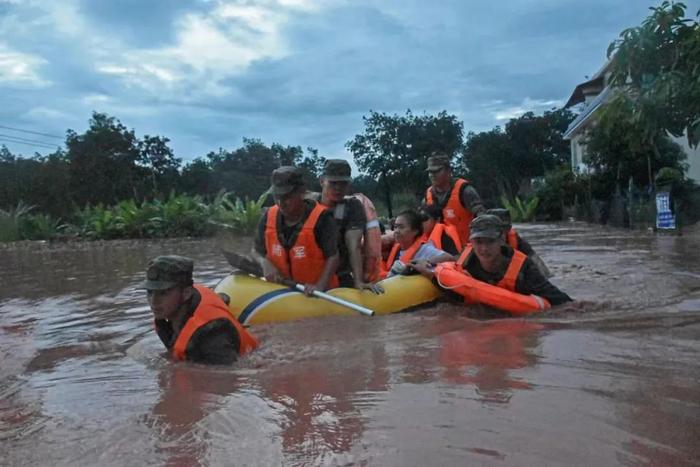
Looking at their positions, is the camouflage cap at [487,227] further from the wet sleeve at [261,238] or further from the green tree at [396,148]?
the green tree at [396,148]

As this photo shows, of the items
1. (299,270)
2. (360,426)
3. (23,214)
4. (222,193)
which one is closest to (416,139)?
(222,193)

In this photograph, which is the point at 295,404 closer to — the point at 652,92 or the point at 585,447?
the point at 585,447

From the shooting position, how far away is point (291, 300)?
5555 mm

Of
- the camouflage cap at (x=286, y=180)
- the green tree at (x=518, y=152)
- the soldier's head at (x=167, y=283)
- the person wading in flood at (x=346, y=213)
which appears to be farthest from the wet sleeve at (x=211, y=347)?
the green tree at (x=518, y=152)

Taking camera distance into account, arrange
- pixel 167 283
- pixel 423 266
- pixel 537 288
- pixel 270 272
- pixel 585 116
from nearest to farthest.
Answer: pixel 167 283
pixel 537 288
pixel 270 272
pixel 423 266
pixel 585 116

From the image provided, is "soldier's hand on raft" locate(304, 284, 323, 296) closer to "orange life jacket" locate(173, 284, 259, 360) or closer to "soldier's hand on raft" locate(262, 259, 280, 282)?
"soldier's hand on raft" locate(262, 259, 280, 282)

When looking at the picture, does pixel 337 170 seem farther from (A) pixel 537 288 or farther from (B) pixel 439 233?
(A) pixel 537 288

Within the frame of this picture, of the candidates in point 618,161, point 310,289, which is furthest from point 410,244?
point 618,161

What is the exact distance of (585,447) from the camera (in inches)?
97.0

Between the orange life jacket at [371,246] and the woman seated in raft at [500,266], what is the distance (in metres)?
0.90

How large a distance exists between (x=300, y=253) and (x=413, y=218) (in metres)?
1.45

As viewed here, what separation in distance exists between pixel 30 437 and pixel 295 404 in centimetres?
113

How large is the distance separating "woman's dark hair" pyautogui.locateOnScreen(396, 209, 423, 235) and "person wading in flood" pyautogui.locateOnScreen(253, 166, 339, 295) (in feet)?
3.67

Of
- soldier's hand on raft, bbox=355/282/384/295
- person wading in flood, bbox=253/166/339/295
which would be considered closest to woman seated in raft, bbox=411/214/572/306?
soldier's hand on raft, bbox=355/282/384/295
